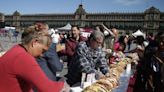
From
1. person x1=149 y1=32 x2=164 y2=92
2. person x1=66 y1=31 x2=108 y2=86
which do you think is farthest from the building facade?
person x1=66 y1=31 x2=108 y2=86

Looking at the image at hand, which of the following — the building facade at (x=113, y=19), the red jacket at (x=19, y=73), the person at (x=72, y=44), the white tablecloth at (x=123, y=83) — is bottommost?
the building facade at (x=113, y=19)

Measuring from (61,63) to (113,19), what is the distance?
115834 millimetres

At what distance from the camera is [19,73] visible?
2604mm

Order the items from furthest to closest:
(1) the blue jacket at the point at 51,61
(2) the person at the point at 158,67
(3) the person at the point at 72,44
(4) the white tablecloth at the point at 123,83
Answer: (3) the person at the point at 72,44
(2) the person at the point at 158,67
(1) the blue jacket at the point at 51,61
(4) the white tablecloth at the point at 123,83

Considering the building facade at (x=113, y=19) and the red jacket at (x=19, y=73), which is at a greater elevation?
the red jacket at (x=19, y=73)

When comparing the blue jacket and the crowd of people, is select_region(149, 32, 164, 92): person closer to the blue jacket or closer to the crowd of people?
the crowd of people

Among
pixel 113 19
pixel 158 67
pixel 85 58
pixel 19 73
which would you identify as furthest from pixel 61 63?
pixel 113 19

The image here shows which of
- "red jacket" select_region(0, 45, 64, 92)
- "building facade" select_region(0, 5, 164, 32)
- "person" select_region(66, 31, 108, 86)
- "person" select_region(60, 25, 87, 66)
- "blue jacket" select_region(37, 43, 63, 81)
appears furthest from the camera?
"building facade" select_region(0, 5, 164, 32)

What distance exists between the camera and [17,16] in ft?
493

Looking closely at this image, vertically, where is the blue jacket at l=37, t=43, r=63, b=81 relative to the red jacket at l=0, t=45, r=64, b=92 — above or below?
below

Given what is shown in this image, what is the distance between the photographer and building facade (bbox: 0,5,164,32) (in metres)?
115

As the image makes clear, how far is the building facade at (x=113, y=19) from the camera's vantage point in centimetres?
11525

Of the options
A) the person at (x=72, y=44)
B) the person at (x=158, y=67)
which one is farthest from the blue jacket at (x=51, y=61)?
the person at (x=72, y=44)

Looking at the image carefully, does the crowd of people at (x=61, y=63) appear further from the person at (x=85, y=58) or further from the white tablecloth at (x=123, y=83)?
the white tablecloth at (x=123, y=83)
